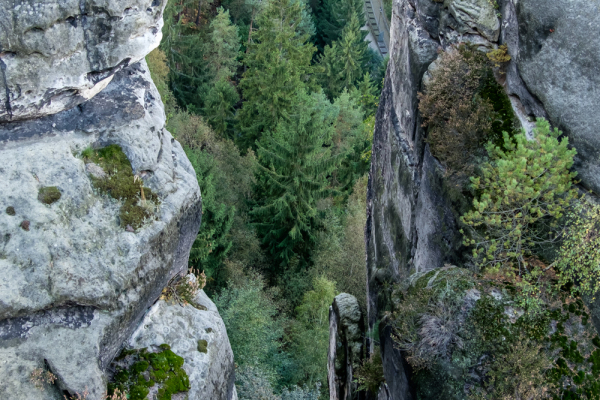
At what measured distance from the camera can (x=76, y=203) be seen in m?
10.9

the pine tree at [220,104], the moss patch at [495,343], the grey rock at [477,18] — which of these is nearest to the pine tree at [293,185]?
the pine tree at [220,104]

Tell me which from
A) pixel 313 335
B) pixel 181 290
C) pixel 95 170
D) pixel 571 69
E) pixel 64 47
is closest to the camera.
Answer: pixel 571 69

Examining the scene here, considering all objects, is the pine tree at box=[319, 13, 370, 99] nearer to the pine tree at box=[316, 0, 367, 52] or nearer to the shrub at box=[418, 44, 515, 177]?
the pine tree at box=[316, 0, 367, 52]

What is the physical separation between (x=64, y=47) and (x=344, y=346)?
12.0 m

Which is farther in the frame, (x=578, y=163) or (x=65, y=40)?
(x=65, y=40)

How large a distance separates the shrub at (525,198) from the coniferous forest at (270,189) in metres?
11.5

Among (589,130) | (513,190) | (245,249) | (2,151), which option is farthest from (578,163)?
(245,249)

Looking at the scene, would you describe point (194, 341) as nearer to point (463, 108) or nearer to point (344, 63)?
point (463, 108)

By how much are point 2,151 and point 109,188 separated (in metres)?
2.24

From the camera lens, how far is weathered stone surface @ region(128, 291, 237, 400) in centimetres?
1215

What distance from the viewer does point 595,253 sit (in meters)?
8.24

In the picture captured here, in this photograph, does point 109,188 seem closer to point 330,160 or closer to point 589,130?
point 589,130

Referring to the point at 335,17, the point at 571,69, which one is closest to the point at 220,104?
the point at 335,17

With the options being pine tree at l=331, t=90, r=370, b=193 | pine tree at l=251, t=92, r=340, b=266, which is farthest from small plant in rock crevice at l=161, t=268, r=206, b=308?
pine tree at l=331, t=90, r=370, b=193
